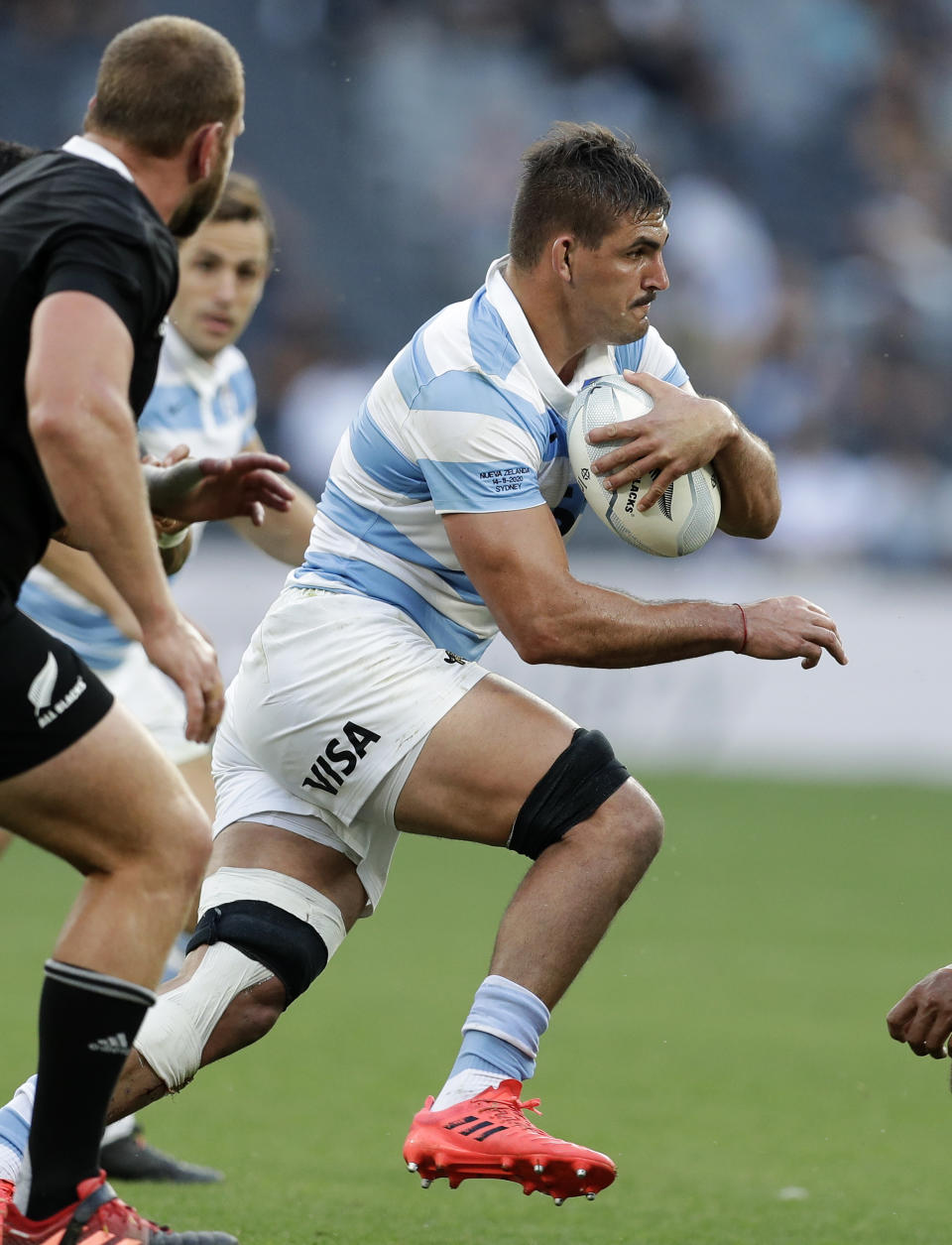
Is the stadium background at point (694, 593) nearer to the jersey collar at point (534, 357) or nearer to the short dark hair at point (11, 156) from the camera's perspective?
the jersey collar at point (534, 357)

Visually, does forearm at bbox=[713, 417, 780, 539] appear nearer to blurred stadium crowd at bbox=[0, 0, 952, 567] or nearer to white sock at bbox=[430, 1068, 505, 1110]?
white sock at bbox=[430, 1068, 505, 1110]

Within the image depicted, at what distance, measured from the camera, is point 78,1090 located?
10.8 feet

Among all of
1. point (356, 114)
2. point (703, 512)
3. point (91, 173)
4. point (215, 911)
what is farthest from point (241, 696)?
point (356, 114)

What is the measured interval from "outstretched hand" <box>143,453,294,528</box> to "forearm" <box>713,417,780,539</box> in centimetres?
106

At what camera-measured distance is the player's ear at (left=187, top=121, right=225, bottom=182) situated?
11.5ft

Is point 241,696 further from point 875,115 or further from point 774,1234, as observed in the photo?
point 875,115

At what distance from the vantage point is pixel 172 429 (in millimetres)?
6332

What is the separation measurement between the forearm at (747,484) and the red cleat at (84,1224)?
2.09 metres

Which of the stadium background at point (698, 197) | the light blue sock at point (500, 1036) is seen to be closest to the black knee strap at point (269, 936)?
the light blue sock at point (500, 1036)

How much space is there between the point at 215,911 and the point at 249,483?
1.04 m

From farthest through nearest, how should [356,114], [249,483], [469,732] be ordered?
[356,114] → [469,732] → [249,483]

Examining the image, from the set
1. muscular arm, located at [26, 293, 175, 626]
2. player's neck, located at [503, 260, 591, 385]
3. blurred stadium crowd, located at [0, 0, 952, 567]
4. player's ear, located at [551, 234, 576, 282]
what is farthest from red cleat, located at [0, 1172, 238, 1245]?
blurred stadium crowd, located at [0, 0, 952, 567]

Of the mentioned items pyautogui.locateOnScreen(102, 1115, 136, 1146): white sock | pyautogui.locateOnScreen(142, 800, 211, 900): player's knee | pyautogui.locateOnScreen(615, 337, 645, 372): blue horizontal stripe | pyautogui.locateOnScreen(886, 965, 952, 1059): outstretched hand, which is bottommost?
pyautogui.locateOnScreen(102, 1115, 136, 1146): white sock

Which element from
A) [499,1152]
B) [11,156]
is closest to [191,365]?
[11,156]
